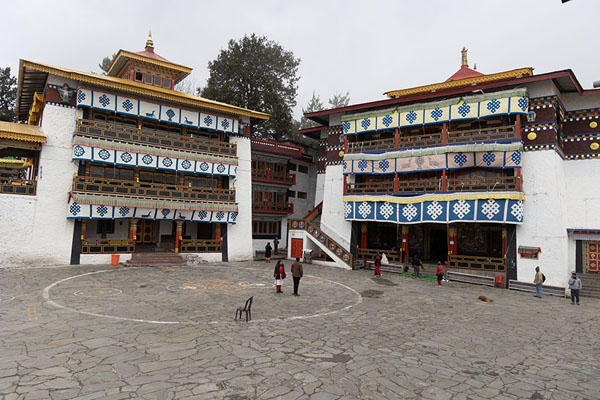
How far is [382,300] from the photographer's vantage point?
616 inches

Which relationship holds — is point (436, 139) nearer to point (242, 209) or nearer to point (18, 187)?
point (242, 209)

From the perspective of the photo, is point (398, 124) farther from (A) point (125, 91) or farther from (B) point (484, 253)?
(A) point (125, 91)

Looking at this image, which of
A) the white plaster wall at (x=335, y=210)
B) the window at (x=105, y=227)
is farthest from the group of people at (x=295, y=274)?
the window at (x=105, y=227)

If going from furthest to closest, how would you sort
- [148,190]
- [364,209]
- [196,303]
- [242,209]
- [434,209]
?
1. [242,209]
2. [364,209]
3. [148,190]
4. [434,209]
5. [196,303]

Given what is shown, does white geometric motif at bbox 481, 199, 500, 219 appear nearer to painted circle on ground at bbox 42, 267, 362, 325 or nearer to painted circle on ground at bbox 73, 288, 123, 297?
painted circle on ground at bbox 42, 267, 362, 325

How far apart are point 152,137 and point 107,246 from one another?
775cm

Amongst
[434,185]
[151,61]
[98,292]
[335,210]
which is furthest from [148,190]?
[434,185]

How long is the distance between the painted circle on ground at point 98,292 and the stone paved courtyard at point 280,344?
7 centimetres

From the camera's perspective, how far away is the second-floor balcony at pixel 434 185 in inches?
871

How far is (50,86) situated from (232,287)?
669 inches

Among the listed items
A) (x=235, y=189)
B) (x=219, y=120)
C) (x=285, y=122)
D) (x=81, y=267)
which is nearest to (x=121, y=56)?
(x=219, y=120)

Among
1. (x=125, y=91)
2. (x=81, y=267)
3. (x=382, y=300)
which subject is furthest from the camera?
(x=125, y=91)

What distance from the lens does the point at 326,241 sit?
27328 millimetres

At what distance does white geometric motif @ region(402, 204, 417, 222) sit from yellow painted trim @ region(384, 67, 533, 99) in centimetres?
876
